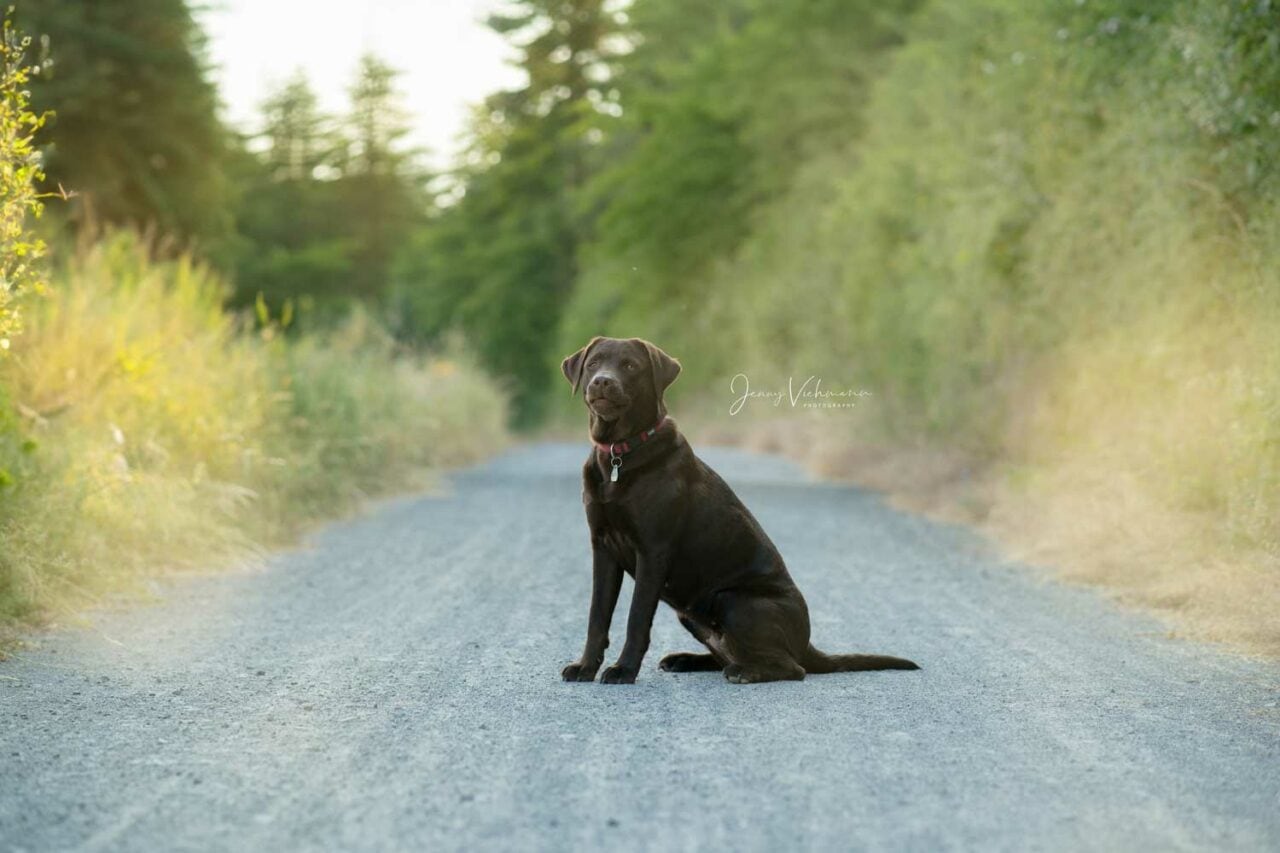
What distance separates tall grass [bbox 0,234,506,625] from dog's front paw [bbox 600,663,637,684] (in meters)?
3.26

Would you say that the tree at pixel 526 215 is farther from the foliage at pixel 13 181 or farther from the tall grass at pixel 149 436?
the foliage at pixel 13 181

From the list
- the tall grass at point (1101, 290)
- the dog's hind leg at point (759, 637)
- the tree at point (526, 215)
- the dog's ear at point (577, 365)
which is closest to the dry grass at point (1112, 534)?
the tall grass at point (1101, 290)

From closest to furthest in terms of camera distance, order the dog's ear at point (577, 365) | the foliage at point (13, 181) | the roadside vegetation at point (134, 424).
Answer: the dog's ear at point (577, 365) < the foliage at point (13, 181) < the roadside vegetation at point (134, 424)

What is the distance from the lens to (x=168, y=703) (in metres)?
5.55

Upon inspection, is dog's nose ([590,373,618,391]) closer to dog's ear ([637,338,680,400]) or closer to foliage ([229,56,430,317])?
dog's ear ([637,338,680,400])

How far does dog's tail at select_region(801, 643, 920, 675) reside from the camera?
6250 millimetres

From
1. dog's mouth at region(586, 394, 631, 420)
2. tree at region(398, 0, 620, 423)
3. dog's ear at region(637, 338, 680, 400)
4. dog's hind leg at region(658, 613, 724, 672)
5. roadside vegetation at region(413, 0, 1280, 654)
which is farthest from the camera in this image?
tree at region(398, 0, 620, 423)

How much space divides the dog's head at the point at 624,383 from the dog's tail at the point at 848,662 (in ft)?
4.21

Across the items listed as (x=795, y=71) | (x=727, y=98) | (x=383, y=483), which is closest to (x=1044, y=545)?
(x=383, y=483)

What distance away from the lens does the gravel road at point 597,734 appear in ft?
12.8

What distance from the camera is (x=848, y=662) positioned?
629cm

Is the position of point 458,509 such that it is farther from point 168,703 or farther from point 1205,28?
point 168,703

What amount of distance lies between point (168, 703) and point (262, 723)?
0.61 m

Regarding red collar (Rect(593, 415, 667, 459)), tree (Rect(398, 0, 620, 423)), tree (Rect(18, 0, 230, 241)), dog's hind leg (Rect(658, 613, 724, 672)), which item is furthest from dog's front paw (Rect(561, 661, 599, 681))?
tree (Rect(398, 0, 620, 423))
